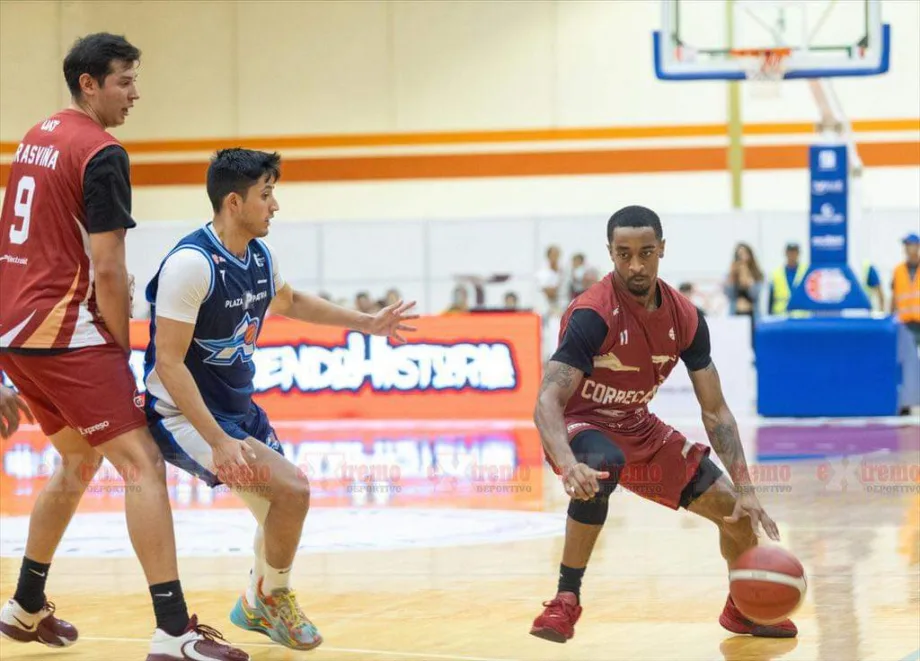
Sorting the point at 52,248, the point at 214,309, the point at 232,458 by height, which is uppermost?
the point at 52,248

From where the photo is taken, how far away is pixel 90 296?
501 centimetres

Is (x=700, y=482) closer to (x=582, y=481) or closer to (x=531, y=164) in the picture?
(x=582, y=481)

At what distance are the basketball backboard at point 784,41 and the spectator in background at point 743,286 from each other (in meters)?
3.97

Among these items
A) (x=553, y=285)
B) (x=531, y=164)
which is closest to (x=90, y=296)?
(x=553, y=285)

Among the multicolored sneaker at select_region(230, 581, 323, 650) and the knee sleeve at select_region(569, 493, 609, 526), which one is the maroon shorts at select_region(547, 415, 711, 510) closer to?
the knee sleeve at select_region(569, 493, 609, 526)

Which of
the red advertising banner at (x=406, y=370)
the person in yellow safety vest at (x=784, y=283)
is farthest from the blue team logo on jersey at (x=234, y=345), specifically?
the person in yellow safety vest at (x=784, y=283)

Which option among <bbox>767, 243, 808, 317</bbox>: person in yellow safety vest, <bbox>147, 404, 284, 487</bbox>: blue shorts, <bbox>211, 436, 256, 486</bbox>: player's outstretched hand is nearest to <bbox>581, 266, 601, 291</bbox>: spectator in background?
<bbox>767, 243, 808, 317</bbox>: person in yellow safety vest

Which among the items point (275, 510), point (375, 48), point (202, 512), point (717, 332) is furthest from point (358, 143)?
point (275, 510)

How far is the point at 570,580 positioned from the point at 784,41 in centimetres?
1137

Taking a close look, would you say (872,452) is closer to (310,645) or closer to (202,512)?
(202,512)

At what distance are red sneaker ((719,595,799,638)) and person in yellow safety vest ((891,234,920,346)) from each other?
44.9 feet

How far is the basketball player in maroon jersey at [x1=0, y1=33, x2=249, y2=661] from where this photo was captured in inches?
192

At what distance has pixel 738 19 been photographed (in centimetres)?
1614

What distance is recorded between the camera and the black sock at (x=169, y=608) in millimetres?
4871
